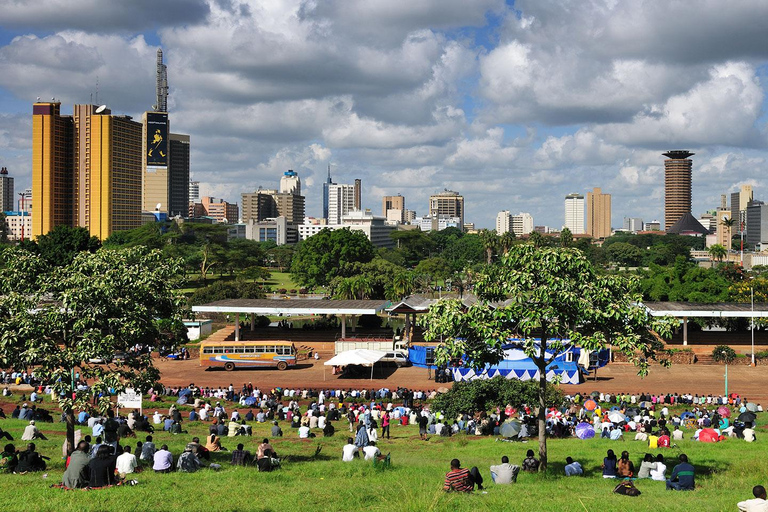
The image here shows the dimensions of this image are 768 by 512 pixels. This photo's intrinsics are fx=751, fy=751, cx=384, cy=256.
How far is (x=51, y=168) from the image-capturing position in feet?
482

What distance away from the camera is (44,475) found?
17281mm

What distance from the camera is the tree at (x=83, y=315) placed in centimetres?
1809

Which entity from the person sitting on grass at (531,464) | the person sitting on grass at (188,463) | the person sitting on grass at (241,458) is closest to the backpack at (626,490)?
the person sitting on grass at (531,464)

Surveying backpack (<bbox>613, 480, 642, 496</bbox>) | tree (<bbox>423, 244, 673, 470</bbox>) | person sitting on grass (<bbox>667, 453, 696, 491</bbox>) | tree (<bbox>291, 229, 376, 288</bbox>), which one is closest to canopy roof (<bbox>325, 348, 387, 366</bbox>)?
tree (<bbox>423, 244, 673, 470</bbox>)

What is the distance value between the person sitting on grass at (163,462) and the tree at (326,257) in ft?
255

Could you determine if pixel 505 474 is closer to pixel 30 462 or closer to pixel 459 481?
pixel 459 481

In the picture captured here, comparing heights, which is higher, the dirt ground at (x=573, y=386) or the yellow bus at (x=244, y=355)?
the yellow bus at (x=244, y=355)

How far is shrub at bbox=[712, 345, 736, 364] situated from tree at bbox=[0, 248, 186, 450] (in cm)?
4211

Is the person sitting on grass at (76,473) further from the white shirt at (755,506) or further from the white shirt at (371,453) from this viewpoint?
the white shirt at (755,506)

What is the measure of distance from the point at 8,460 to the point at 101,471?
3.60m

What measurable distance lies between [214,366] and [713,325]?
135 ft

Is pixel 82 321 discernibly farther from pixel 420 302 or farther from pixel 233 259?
pixel 233 259

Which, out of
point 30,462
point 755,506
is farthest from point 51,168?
point 755,506

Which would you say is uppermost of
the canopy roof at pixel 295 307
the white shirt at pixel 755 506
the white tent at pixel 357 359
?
the canopy roof at pixel 295 307
